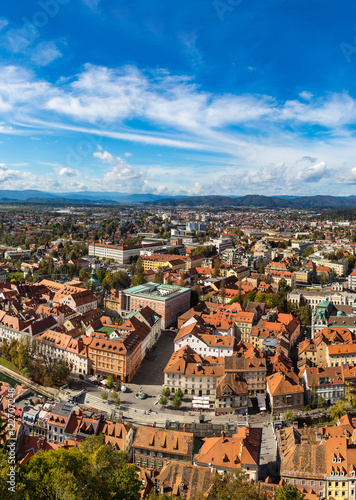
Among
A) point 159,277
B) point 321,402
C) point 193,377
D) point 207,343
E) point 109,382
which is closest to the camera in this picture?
point 321,402

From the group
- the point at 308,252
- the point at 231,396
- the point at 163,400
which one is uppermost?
the point at 308,252

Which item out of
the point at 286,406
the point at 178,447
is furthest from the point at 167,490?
the point at 286,406

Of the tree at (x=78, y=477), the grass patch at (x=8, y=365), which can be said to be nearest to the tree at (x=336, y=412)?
the tree at (x=78, y=477)

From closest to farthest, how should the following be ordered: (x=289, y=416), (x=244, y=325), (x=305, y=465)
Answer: (x=305, y=465)
(x=289, y=416)
(x=244, y=325)

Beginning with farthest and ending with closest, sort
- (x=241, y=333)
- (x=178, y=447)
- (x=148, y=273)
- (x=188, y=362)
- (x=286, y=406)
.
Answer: (x=148, y=273) < (x=241, y=333) < (x=188, y=362) < (x=286, y=406) < (x=178, y=447)

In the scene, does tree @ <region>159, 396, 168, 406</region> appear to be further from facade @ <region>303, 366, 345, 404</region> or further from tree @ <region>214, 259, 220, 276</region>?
tree @ <region>214, 259, 220, 276</region>

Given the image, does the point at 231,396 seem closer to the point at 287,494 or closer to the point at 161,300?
the point at 287,494

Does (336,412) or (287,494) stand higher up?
(287,494)

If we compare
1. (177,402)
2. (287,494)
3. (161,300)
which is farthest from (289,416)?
(161,300)

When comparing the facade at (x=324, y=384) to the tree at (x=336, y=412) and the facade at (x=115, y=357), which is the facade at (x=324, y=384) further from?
the facade at (x=115, y=357)

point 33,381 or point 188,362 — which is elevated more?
point 188,362

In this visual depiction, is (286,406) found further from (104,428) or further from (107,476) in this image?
(107,476)
